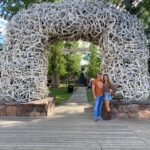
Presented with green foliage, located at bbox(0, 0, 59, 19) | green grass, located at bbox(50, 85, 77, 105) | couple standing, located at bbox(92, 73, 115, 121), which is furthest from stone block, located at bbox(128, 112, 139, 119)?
green foliage, located at bbox(0, 0, 59, 19)

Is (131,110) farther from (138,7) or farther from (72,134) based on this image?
(138,7)

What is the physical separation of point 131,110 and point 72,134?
358 centimetres

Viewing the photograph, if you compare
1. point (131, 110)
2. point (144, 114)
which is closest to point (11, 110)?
point (131, 110)

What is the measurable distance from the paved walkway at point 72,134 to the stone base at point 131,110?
52 centimetres

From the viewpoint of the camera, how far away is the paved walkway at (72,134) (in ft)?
27.7

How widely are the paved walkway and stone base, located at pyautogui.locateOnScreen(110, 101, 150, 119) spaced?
0.52 m

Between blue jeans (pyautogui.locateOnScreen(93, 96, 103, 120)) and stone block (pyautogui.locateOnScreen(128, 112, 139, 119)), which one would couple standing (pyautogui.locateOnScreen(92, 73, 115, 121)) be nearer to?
blue jeans (pyautogui.locateOnScreen(93, 96, 103, 120))

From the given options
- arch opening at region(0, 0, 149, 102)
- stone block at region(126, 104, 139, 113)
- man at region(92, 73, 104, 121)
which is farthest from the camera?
arch opening at region(0, 0, 149, 102)

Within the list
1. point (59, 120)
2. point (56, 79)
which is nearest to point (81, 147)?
point (59, 120)

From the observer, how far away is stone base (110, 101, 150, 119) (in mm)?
12773

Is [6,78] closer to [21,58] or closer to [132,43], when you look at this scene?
[21,58]

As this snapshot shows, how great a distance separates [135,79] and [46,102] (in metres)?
3.26

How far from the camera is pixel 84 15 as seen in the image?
13.7 m

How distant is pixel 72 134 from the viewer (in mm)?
9836
